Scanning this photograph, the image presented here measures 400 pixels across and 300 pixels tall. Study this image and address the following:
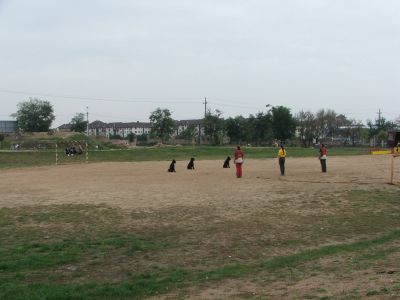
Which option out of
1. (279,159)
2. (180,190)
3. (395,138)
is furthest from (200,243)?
(395,138)

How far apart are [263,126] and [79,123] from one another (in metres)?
47.3

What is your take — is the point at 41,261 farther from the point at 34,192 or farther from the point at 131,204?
the point at 34,192

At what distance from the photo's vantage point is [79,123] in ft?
418

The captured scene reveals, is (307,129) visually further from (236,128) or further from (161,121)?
(161,121)

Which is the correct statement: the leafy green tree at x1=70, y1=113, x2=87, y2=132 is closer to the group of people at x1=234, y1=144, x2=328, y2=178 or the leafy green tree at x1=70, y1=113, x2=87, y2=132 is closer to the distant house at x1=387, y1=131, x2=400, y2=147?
the distant house at x1=387, y1=131, x2=400, y2=147

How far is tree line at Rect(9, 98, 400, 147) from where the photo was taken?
10819cm

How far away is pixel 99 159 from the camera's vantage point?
4938 cm

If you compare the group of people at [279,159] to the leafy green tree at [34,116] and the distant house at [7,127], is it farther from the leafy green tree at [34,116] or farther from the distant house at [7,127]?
the leafy green tree at [34,116]

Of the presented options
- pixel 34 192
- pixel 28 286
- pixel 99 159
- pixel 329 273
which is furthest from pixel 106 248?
pixel 99 159

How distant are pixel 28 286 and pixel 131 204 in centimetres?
803

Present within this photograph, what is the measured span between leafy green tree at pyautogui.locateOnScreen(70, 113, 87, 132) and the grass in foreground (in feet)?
377

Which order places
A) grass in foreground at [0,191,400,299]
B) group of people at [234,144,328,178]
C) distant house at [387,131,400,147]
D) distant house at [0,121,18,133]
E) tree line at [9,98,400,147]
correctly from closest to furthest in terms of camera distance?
grass in foreground at [0,191,400,299]
group of people at [234,144,328,178]
distant house at [387,131,400,147]
distant house at [0,121,18,133]
tree line at [9,98,400,147]

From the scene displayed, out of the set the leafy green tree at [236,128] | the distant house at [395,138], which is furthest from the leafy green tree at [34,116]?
the distant house at [395,138]

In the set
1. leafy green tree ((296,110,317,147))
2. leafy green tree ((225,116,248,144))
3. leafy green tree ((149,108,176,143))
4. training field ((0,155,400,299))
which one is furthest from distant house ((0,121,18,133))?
training field ((0,155,400,299))
